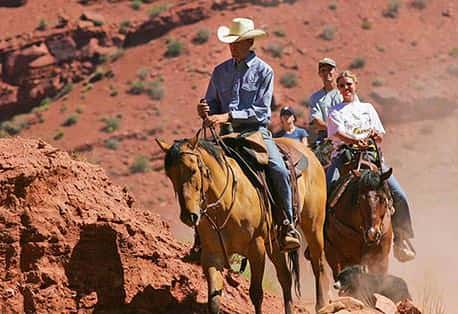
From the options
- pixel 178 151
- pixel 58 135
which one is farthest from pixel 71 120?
pixel 178 151

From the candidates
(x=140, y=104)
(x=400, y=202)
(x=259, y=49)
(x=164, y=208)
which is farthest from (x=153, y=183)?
(x=400, y=202)

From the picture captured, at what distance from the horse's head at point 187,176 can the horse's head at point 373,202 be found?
8.68ft

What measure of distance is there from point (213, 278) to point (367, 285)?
7.77ft

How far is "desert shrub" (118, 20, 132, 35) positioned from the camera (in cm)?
5194

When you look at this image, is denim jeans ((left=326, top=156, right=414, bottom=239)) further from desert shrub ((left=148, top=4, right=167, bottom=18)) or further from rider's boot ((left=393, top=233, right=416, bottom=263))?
desert shrub ((left=148, top=4, right=167, bottom=18))

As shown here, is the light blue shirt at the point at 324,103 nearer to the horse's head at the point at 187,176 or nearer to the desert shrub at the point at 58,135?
A: the horse's head at the point at 187,176

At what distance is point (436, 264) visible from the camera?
18531 mm

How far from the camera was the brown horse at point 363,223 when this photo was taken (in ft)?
35.6

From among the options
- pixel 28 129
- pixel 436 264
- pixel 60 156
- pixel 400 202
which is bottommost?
pixel 28 129

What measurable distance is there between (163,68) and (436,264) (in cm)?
3094

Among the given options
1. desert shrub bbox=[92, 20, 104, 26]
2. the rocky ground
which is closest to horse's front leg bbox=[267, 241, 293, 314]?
the rocky ground

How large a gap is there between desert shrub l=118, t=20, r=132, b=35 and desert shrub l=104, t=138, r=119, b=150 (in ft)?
33.9

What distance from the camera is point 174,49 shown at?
1917 inches

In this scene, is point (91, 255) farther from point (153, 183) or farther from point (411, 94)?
point (411, 94)
